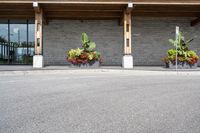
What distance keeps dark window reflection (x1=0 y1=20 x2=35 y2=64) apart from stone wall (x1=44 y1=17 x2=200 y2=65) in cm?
182

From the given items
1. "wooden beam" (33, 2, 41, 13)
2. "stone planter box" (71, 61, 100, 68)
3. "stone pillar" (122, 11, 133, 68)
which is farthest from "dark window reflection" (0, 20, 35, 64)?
"stone pillar" (122, 11, 133, 68)

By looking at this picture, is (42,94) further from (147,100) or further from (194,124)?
(194,124)

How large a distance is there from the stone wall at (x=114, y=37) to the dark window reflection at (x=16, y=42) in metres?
1.82

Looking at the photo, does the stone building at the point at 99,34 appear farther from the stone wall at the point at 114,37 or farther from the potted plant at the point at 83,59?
the potted plant at the point at 83,59

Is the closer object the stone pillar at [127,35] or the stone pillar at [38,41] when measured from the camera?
the stone pillar at [38,41]

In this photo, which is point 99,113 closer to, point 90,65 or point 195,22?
point 90,65

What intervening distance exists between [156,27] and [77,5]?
865 cm

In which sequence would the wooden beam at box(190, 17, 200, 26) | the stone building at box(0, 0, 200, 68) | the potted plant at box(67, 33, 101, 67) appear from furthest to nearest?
the stone building at box(0, 0, 200, 68) < the wooden beam at box(190, 17, 200, 26) < the potted plant at box(67, 33, 101, 67)

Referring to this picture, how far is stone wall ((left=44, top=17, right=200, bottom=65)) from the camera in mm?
28438

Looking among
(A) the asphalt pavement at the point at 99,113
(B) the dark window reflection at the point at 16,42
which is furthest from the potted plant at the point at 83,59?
(A) the asphalt pavement at the point at 99,113

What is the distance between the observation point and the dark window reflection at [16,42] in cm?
2912

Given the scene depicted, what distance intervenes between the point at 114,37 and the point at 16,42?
8.65 m

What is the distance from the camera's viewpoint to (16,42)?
29328 mm

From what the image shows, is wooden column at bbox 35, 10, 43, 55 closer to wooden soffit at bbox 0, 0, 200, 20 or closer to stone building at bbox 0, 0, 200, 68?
wooden soffit at bbox 0, 0, 200, 20
